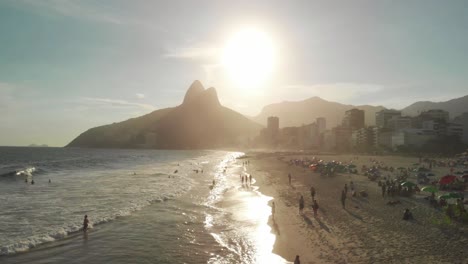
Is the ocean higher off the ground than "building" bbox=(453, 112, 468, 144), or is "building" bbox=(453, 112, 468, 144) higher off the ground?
"building" bbox=(453, 112, 468, 144)

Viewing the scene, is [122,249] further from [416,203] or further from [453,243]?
[416,203]

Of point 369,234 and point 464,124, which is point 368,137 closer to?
point 464,124

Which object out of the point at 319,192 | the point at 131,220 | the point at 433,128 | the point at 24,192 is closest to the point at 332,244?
the point at 131,220

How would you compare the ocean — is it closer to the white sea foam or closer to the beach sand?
the white sea foam

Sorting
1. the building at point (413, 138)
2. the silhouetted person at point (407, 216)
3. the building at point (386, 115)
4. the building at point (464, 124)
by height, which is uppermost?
the building at point (386, 115)

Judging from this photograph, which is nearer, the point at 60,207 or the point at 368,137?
the point at 60,207

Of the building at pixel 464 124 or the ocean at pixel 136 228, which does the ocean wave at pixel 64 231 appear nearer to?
the ocean at pixel 136 228

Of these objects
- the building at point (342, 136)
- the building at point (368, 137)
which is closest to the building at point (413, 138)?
the building at point (368, 137)

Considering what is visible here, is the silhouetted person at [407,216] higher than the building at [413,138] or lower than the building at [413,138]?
lower

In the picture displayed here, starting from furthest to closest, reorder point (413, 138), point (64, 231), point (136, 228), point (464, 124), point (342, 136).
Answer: point (342, 136), point (464, 124), point (413, 138), point (136, 228), point (64, 231)

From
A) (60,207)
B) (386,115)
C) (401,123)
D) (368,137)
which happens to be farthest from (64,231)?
(386,115)

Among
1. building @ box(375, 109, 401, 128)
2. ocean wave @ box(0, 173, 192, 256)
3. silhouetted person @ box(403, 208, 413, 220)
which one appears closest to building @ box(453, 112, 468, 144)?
building @ box(375, 109, 401, 128)
